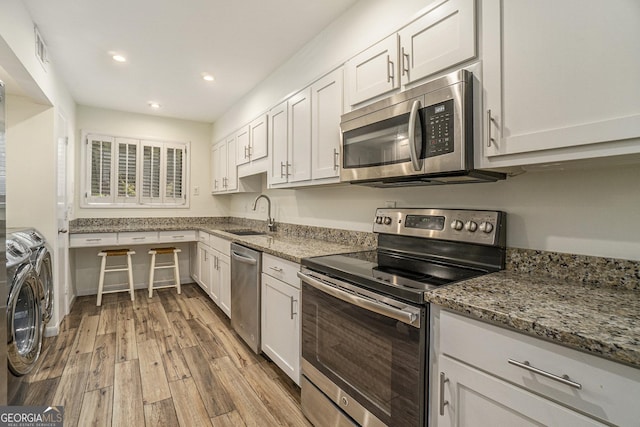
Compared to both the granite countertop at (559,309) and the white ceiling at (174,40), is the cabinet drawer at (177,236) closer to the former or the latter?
the white ceiling at (174,40)

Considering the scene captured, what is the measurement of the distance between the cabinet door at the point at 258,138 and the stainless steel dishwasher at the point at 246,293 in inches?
37.8

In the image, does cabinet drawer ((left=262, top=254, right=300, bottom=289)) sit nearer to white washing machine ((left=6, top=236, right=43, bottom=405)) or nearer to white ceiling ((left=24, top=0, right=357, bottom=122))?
white washing machine ((left=6, top=236, right=43, bottom=405))

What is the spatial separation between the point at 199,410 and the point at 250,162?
7.51 ft

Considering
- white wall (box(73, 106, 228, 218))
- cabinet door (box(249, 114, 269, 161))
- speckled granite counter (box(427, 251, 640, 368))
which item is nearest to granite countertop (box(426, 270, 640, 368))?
speckled granite counter (box(427, 251, 640, 368))

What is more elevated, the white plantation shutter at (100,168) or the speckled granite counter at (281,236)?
the white plantation shutter at (100,168)

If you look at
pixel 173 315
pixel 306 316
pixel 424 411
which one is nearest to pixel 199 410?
pixel 306 316

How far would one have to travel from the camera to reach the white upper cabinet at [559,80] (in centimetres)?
87

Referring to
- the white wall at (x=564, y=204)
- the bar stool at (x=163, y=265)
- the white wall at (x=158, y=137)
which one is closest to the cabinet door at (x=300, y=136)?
the white wall at (x=564, y=204)

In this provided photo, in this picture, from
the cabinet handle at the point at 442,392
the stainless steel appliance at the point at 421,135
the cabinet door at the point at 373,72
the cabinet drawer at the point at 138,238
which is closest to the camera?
the cabinet handle at the point at 442,392

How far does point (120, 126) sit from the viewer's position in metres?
4.20

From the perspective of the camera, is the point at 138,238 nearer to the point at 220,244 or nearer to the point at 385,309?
the point at 220,244

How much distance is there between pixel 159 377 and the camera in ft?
6.84

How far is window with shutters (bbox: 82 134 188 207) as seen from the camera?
13.3 ft

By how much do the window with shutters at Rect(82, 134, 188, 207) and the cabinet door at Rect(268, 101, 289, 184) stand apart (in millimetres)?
2447
